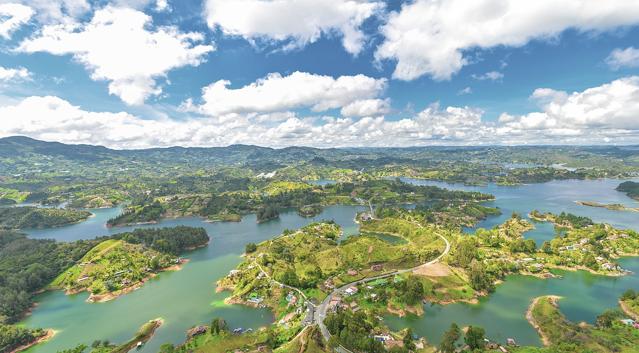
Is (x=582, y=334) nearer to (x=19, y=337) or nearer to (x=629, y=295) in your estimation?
(x=629, y=295)

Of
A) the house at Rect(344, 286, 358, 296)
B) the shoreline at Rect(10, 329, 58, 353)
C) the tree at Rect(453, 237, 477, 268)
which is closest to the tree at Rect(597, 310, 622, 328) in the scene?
the tree at Rect(453, 237, 477, 268)

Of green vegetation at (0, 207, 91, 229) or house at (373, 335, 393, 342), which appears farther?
green vegetation at (0, 207, 91, 229)

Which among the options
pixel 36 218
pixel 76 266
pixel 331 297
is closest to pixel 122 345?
pixel 331 297

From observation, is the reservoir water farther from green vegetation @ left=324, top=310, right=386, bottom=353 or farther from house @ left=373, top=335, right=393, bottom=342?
green vegetation @ left=324, top=310, right=386, bottom=353

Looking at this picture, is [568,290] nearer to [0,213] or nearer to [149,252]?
[149,252]

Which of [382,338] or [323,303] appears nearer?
[382,338]

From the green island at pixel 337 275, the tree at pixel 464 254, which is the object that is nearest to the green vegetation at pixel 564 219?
the green island at pixel 337 275

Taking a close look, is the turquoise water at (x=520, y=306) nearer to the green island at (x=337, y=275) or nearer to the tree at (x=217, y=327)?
the green island at (x=337, y=275)
